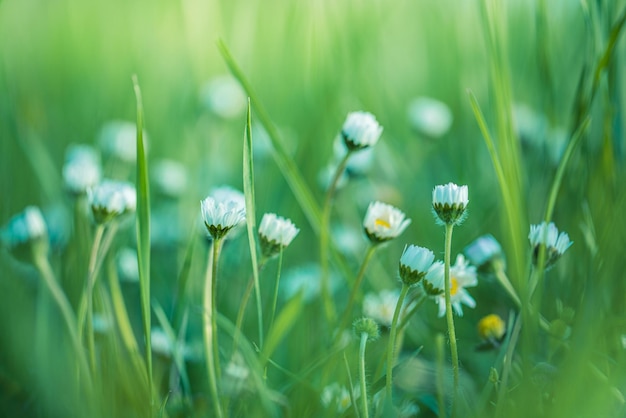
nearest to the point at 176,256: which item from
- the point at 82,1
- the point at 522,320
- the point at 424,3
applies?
the point at 522,320

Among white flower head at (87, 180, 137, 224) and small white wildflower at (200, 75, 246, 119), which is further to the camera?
small white wildflower at (200, 75, 246, 119)

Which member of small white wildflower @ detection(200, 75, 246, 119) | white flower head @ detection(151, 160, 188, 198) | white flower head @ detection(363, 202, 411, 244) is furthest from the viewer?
small white wildflower @ detection(200, 75, 246, 119)

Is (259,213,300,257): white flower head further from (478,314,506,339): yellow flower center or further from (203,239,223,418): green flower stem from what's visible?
(478,314,506,339): yellow flower center

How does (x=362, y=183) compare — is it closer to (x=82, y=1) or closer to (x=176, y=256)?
(x=176, y=256)

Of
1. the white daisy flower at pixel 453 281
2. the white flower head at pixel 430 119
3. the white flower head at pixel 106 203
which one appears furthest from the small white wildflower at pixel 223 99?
the white daisy flower at pixel 453 281

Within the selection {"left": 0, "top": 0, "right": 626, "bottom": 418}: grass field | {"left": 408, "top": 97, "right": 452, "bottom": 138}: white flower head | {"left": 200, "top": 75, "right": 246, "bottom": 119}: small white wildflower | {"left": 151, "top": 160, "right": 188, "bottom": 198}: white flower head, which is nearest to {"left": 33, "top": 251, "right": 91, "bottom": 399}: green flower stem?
{"left": 0, "top": 0, "right": 626, "bottom": 418}: grass field

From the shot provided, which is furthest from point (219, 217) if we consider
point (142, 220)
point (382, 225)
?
point (382, 225)

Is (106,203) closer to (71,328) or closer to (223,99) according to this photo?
(71,328)
